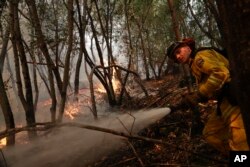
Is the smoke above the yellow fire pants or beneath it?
beneath

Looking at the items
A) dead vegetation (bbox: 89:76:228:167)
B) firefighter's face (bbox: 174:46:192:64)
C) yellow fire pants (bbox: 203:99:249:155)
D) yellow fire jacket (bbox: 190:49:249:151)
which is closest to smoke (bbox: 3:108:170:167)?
dead vegetation (bbox: 89:76:228:167)

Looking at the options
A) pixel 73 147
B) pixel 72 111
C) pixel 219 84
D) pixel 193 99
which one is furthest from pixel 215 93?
pixel 72 111

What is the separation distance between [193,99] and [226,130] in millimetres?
581

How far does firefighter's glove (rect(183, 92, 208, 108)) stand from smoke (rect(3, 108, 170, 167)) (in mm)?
1435

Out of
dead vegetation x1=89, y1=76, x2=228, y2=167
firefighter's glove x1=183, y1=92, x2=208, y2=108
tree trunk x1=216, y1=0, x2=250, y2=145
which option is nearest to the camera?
tree trunk x1=216, y1=0, x2=250, y2=145

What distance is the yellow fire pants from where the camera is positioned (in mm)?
3549

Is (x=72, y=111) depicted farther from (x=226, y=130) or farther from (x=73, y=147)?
(x=226, y=130)

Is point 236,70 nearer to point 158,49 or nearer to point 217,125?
point 217,125

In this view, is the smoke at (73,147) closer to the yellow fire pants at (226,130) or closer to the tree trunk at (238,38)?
the yellow fire pants at (226,130)

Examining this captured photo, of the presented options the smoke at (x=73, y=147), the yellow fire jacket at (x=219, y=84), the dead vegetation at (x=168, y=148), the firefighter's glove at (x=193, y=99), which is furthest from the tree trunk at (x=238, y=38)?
the smoke at (x=73, y=147)

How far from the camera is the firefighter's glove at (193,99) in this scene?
3914mm

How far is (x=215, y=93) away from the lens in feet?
12.3

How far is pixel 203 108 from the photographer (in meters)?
6.93

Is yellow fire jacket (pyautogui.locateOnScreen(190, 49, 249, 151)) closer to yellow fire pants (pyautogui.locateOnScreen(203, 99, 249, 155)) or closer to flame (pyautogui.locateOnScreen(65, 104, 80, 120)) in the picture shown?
yellow fire pants (pyautogui.locateOnScreen(203, 99, 249, 155))
